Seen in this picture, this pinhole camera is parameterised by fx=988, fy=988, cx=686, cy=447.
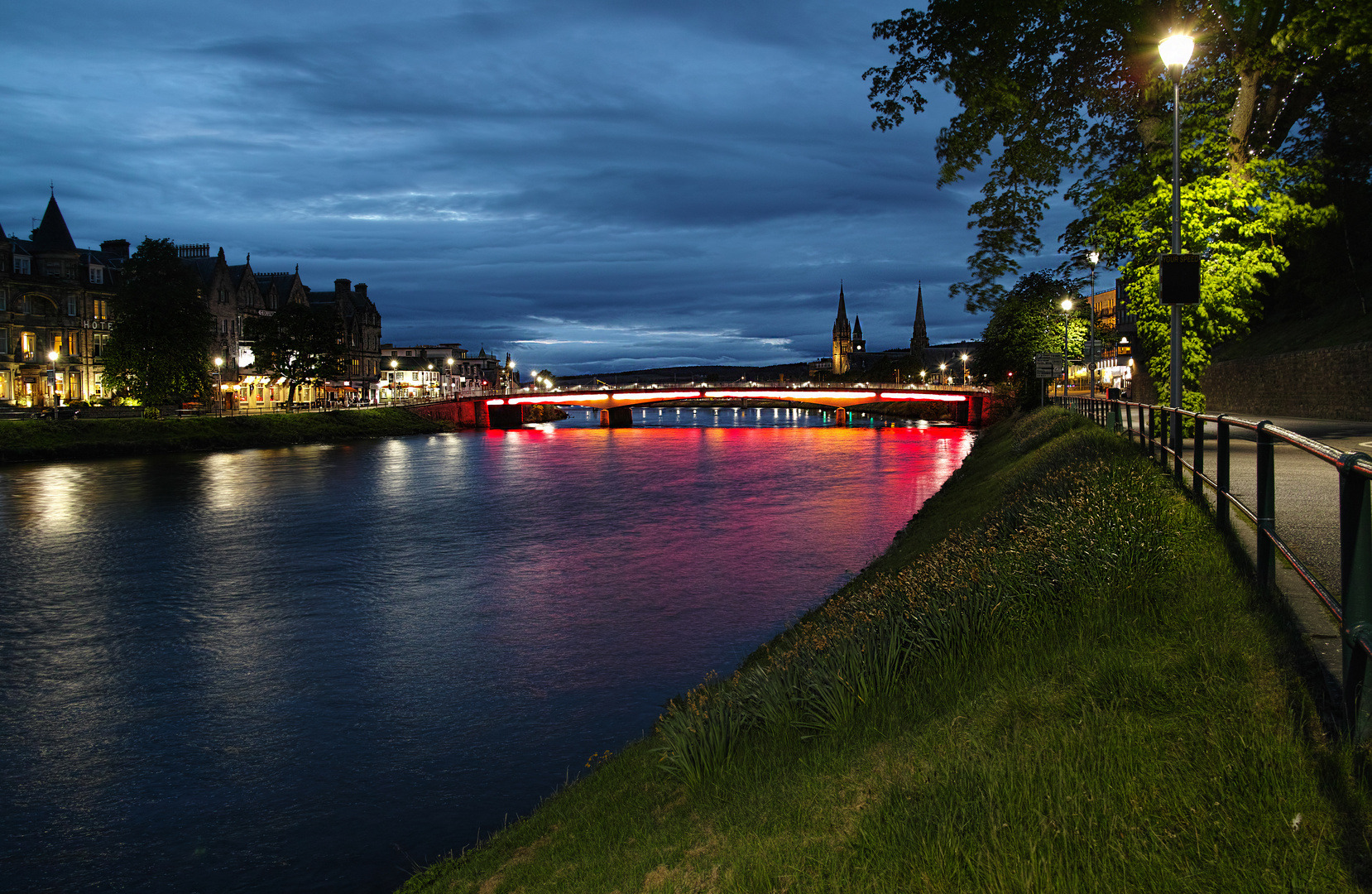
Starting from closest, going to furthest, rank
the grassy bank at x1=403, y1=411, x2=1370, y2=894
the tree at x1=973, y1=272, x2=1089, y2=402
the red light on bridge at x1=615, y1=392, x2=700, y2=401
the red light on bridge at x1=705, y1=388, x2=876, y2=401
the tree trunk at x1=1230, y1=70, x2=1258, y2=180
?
the grassy bank at x1=403, y1=411, x2=1370, y2=894
the tree trunk at x1=1230, y1=70, x2=1258, y2=180
the tree at x1=973, y1=272, x2=1089, y2=402
the red light on bridge at x1=705, y1=388, x2=876, y2=401
the red light on bridge at x1=615, y1=392, x2=700, y2=401

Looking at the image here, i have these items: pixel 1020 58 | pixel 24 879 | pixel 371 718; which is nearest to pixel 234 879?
pixel 24 879

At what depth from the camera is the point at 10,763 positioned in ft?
43.4

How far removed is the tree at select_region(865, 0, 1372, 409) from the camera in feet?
64.1

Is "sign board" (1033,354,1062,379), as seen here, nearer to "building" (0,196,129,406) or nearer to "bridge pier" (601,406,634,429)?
"building" (0,196,129,406)

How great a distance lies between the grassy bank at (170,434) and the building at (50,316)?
1038cm

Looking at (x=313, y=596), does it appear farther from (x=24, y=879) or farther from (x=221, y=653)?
(x=24, y=879)

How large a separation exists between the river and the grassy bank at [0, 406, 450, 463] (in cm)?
1589

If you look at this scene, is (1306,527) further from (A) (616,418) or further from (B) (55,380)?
(A) (616,418)

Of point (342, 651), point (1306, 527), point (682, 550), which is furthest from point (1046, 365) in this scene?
point (1306, 527)

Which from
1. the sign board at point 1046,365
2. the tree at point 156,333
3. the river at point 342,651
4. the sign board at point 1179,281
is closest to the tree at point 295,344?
the tree at point 156,333

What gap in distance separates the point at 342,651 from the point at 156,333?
208ft

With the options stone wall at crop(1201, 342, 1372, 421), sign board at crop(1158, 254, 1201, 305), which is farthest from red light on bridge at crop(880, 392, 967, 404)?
sign board at crop(1158, 254, 1201, 305)

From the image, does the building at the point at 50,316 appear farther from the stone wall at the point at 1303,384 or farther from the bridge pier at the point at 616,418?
the stone wall at the point at 1303,384

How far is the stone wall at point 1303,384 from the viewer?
34562mm
